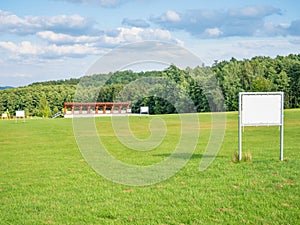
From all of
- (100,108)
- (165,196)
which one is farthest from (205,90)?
(165,196)

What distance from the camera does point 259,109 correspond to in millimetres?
14203

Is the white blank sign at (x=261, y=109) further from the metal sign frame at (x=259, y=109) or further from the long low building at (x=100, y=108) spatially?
the long low building at (x=100, y=108)

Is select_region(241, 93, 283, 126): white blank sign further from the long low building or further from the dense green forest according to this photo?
the long low building

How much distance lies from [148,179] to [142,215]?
12.2ft

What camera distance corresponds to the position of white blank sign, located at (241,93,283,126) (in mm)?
14117

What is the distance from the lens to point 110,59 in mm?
13844

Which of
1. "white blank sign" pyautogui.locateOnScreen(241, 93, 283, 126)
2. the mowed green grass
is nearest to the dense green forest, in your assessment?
"white blank sign" pyautogui.locateOnScreen(241, 93, 283, 126)

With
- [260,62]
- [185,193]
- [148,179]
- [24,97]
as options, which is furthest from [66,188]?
[24,97]

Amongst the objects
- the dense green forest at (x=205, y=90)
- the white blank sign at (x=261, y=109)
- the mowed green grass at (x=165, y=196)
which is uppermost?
the dense green forest at (x=205, y=90)

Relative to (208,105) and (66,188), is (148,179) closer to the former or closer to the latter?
(66,188)

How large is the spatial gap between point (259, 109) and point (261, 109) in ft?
0.25

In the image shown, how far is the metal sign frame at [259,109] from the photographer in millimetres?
14109

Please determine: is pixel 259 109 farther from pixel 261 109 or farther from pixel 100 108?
pixel 100 108

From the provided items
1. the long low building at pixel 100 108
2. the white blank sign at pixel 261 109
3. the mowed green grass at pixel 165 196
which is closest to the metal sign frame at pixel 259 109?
the white blank sign at pixel 261 109
